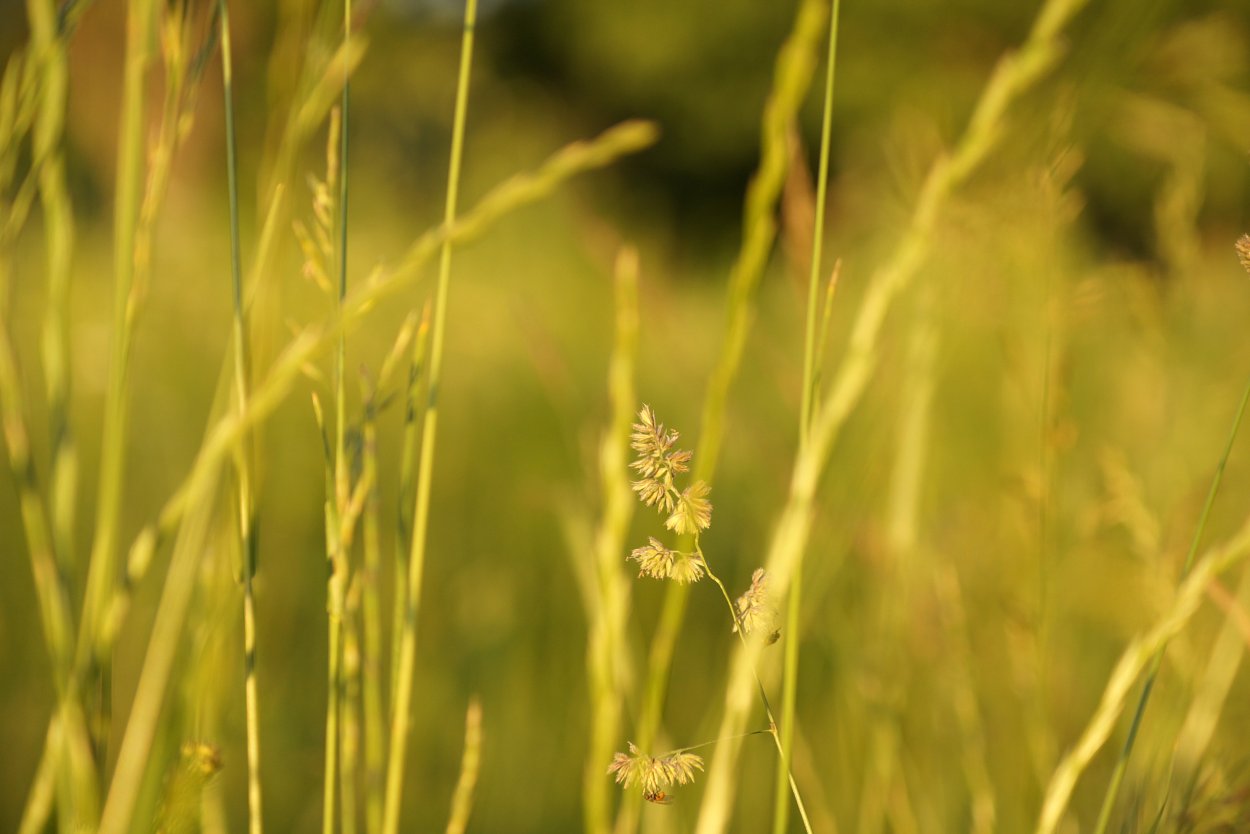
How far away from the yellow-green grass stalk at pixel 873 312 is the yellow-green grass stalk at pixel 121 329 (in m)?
0.19

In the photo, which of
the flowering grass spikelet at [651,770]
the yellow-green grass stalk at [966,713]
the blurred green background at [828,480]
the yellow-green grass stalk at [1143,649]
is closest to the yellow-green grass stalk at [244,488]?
the blurred green background at [828,480]

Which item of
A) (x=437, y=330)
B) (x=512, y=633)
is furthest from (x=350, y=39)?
(x=512, y=633)

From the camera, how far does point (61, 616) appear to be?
0.29 m

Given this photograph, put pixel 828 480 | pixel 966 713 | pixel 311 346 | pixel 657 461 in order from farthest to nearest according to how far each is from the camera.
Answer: pixel 828 480 < pixel 966 713 < pixel 657 461 < pixel 311 346

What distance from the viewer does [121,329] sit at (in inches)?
13.2

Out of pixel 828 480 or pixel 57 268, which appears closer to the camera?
pixel 57 268

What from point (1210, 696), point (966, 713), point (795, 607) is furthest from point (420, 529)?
point (1210, 696)

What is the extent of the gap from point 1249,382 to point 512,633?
3.17 ft

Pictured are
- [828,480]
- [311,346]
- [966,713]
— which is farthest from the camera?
[828,480]

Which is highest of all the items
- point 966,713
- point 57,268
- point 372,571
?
point 57,268

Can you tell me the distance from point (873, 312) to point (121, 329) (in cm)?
24

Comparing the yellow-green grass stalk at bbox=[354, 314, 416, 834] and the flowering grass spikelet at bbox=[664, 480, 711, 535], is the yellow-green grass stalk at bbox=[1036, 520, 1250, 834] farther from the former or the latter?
the yellow-green grass stalk at bbox=[354, 314, 416, 834]

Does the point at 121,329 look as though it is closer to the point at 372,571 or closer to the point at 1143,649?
the point at 372,571

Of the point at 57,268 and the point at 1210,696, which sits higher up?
the point at 57,268
